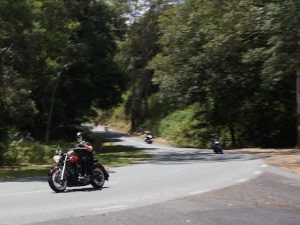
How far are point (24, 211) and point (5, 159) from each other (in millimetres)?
16709

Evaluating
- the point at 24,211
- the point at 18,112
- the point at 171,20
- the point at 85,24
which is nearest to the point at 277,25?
the point at 24,211

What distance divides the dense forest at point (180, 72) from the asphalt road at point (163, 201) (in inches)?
306

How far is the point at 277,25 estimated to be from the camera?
24.1 m

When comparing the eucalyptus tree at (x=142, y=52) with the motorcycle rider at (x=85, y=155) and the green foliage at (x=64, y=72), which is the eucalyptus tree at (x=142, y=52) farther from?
the motorcycle rider at (x=85, y=155)

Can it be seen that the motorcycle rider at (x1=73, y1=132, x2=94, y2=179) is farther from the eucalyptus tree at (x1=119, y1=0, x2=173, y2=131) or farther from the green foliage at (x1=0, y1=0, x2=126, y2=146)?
the eucalyptus tree at (x1=119, y1=0, x2=173, y2=131)

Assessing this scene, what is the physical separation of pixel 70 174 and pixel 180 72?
97.8ft

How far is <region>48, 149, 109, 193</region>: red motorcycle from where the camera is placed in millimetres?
15695

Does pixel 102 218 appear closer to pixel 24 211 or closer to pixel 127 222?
pixel 127 222

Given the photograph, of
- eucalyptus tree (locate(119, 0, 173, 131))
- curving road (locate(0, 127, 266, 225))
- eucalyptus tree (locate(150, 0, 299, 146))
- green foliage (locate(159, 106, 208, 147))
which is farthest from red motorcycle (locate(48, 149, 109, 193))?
eucalyptus tree (locate(119, 0, 173, 131))

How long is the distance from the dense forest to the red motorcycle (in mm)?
9244

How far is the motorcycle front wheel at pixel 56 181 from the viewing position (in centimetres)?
1552

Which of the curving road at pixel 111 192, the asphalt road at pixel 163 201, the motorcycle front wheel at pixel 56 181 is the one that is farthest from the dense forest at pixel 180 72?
the motorcycle front wheel at pixel 56 181

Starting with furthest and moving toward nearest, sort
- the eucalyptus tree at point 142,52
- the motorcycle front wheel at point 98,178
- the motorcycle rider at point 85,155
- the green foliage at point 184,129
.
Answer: the eucalyptus tree at point 142,52, the green foliage at point 184,129, the motorcycle front wheel at point 98,178, the motorcycle rider at point 85,155

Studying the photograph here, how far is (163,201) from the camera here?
1312 cm
